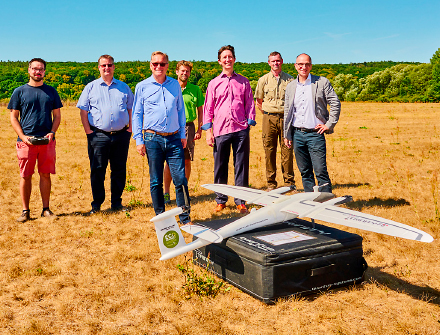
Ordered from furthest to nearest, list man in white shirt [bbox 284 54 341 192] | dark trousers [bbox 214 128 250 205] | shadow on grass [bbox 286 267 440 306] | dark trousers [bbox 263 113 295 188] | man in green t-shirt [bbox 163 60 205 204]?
dark trousers [bbox 263 113 295 188] < man in green t-shirt [bbox 163 60 205 204] < dark trousers [bbox 214 128 250 205] < man in white shirt [bbox 284 54 341 192] < shadow on grass [bbox 286 267 440 306]

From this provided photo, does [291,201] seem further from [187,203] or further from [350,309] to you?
[187,203]

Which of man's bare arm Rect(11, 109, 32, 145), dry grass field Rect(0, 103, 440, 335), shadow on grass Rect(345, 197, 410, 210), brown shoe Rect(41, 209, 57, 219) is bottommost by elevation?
dry grass field Rect(0, 103, 440, 335)

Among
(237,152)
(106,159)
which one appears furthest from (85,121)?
(237,152)

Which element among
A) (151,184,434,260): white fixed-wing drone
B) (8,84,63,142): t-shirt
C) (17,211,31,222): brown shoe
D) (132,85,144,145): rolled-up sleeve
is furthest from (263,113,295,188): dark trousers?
(17,211,31,222): brown shoe

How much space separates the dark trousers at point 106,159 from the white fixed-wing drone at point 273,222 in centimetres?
325

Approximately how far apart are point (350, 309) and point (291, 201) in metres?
1.51

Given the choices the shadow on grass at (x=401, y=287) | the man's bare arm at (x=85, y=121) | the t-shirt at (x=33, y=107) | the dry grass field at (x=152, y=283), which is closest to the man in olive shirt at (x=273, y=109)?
the dry grass field at (x=152, y=283)

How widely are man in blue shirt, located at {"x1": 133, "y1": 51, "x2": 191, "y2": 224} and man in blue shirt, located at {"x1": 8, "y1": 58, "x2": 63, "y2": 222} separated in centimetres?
170

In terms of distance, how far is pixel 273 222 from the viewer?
441 cm

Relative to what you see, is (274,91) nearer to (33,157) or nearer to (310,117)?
(310,117)

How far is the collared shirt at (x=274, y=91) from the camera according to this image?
27.4 ft

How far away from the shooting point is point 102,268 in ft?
15.4

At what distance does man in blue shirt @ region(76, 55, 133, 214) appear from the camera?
21.7 feet

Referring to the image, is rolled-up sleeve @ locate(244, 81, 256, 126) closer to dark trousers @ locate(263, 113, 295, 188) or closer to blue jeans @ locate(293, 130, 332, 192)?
blue jeans @ locate(293, 130, 332, 192)
